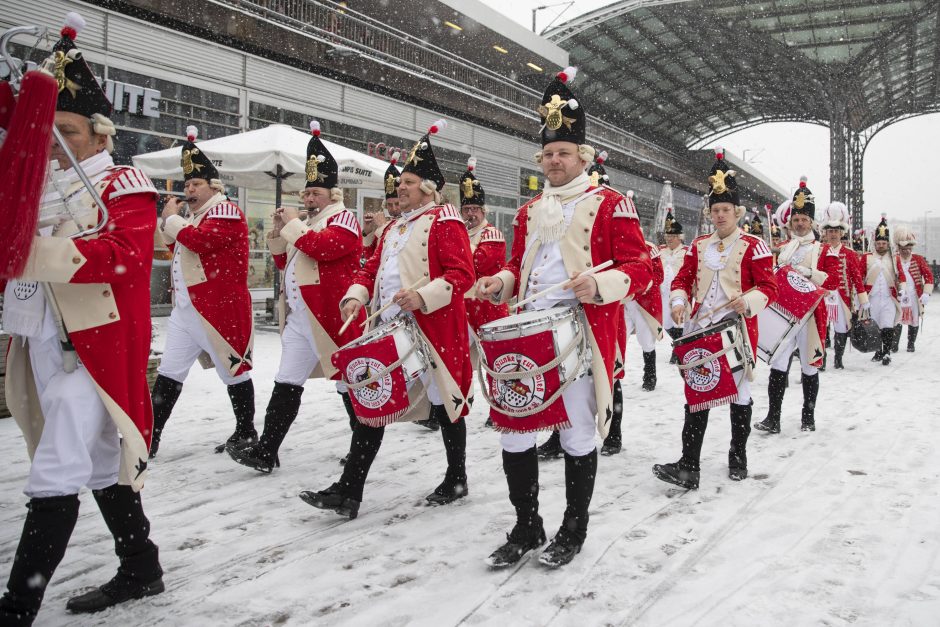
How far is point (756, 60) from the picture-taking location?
3338cm

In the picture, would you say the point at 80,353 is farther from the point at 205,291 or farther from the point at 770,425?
the point at 770,425

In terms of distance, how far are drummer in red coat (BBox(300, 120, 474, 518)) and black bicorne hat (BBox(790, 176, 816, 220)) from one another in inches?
156

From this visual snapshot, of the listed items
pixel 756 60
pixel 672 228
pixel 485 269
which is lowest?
pixel 485 269

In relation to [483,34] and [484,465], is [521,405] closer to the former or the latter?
[484,465]

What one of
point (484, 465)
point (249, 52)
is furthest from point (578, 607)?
point (249, 52)

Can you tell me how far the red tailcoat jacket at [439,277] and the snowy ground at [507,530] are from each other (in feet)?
2.19

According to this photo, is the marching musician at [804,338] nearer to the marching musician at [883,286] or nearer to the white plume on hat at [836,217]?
the white plume on hat at [836,217]

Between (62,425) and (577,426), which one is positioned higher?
(62,425)

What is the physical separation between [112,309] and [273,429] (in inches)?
82.8

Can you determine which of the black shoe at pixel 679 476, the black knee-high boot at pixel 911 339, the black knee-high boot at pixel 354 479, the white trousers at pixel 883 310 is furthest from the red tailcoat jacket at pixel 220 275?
the black knee-high boot at pixel 911 339

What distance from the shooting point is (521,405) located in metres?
3.18

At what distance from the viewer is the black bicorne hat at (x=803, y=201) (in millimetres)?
6625

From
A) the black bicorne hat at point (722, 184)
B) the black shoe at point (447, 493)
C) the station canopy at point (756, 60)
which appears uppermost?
the station canopy at point (756, 60)

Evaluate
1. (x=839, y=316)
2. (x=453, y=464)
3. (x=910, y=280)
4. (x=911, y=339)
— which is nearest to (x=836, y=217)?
(x=839, y=316)
